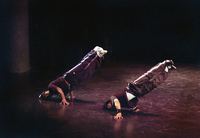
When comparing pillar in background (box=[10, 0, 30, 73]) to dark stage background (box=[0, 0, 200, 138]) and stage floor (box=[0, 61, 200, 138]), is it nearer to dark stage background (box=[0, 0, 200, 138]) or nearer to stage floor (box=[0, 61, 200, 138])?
dark stage background (box=[0, 0, 200, 138])

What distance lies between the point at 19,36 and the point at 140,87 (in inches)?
195

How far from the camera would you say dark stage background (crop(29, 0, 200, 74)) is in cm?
927

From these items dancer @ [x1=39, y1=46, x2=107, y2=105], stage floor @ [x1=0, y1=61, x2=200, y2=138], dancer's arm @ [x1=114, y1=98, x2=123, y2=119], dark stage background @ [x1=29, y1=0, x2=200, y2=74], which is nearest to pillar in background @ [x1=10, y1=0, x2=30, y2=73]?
dark stage background @ [x1=29, y1=0, x2=200, y2=74]

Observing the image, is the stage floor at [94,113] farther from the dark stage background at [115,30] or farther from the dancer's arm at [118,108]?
the dark stage background at [115,30]

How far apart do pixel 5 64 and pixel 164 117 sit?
5.47 m

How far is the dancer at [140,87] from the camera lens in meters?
4.72

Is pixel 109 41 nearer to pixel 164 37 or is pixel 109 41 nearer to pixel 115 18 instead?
pixel 115 18

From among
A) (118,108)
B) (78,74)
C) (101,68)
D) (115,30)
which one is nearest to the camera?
(118,108)

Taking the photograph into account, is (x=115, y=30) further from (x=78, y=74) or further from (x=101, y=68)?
(x=78, y=74)

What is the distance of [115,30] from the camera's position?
15906 millimetres

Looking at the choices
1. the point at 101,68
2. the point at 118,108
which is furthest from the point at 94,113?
the point at 101,68

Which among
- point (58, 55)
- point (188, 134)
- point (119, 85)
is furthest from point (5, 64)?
point (188, 134)

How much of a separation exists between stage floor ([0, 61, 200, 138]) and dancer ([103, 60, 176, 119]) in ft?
0.62

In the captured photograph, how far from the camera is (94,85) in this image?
23.2ft
